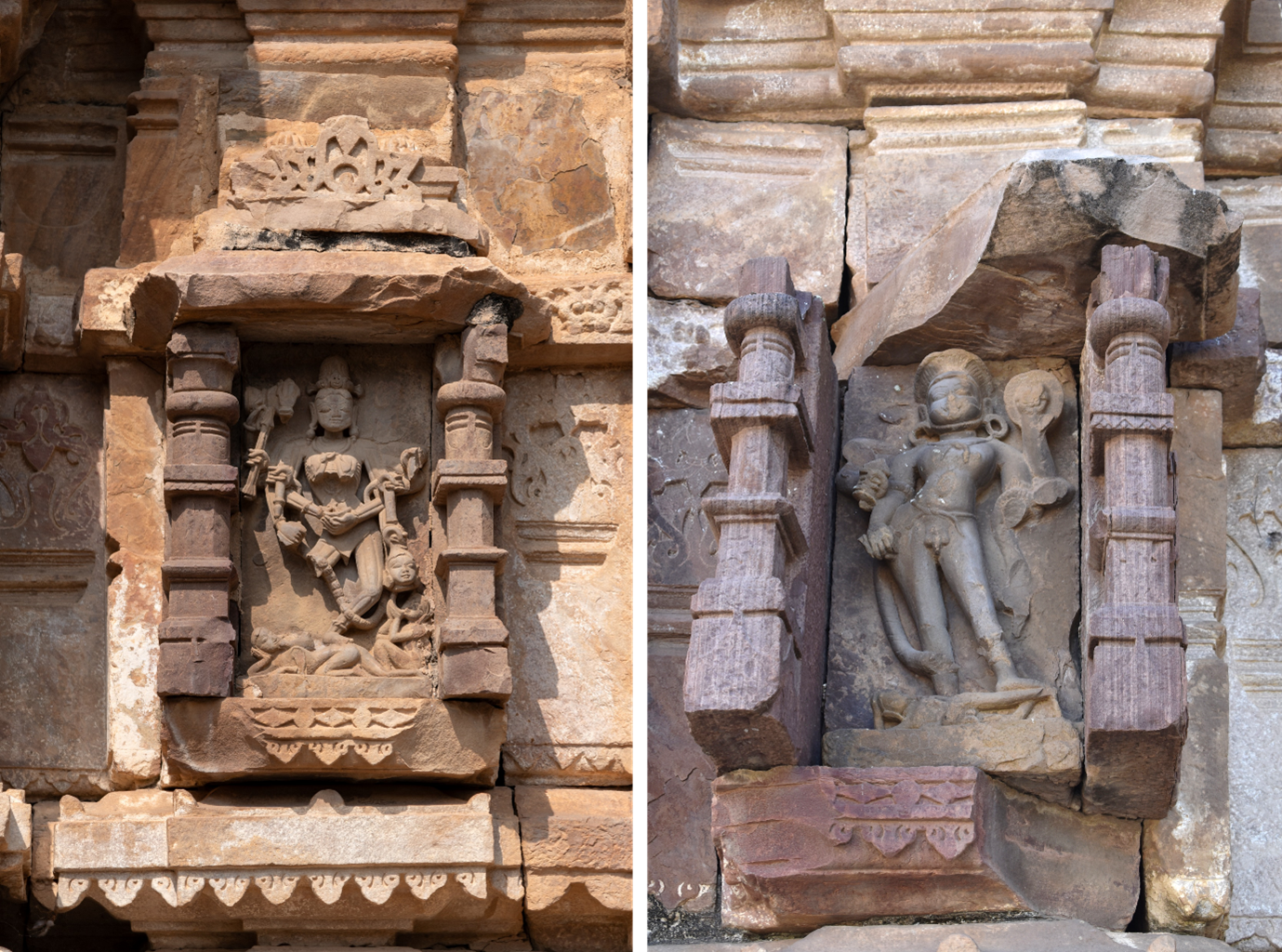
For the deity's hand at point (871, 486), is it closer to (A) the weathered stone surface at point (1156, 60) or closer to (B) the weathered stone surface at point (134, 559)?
(A) the weathered stone surface at point (1156, 60)

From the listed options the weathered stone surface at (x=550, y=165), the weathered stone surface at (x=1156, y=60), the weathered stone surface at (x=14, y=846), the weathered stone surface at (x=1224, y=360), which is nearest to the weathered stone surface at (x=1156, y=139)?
the weathered stone surface at (x=1156, y=60)

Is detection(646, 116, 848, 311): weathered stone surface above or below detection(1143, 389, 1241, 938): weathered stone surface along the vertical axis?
above

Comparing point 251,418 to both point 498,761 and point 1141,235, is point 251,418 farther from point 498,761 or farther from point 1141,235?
point 1141,235

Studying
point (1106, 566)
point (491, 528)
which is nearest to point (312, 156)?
point (491, 528)

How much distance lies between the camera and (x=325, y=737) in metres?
5.09

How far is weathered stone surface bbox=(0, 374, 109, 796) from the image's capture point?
17.7 ft

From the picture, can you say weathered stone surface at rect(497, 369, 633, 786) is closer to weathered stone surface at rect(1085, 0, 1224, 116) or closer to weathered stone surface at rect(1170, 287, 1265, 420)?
weathered stone surface at rect(1170, 287, 1265, 420)

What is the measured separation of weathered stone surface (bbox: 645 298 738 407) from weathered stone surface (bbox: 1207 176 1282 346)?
1.37m

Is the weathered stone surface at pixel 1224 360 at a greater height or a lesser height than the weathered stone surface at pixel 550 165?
lesser

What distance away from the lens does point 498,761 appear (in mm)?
5324

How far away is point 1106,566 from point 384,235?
6.88 feet

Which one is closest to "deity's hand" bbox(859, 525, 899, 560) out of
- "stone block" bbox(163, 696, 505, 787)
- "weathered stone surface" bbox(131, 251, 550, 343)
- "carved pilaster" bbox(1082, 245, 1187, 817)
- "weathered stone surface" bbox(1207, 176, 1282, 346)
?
"carved pilaster" bbox(1082, 245, 1187, 817)

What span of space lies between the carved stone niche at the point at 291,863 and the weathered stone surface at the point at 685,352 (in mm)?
1186

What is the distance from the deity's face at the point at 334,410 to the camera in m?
5.47
